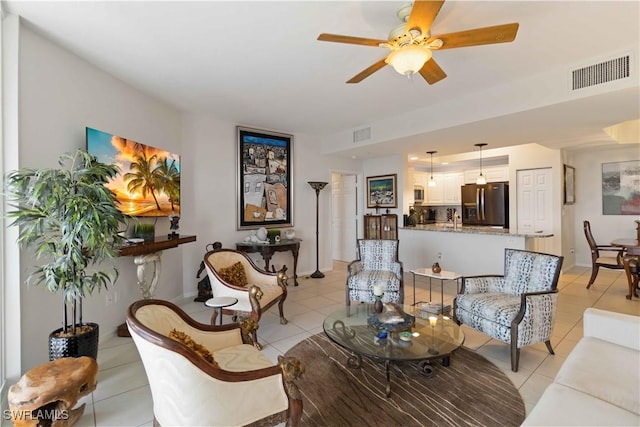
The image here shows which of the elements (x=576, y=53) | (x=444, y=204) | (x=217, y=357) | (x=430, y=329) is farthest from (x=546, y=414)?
(x=444, y=204)

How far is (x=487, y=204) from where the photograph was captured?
22.7ft

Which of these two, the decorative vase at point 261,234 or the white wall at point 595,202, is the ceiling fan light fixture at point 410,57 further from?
the white wall at point 595,202

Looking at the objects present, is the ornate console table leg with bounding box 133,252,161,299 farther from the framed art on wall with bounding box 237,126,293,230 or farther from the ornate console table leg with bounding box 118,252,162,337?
the framed art on wall with bounding box 237,126,293,230

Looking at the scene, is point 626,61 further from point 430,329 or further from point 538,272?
point 430,329

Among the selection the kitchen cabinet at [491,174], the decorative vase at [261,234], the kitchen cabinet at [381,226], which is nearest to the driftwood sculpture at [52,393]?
the decorative vase at [261,234]

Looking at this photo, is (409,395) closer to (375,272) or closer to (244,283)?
(375,272)

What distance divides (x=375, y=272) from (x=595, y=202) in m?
5.78

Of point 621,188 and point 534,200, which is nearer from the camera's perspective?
point 621,188

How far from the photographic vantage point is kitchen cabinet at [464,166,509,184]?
7142 millimetres

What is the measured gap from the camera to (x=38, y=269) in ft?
6.98

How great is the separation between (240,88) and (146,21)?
1313 millimetres

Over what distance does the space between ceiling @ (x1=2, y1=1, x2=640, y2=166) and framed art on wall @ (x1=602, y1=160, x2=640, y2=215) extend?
2.60 m

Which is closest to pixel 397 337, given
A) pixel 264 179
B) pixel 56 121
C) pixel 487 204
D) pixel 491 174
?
pixel 56 121

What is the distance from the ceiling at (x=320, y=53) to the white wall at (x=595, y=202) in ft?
8.47
